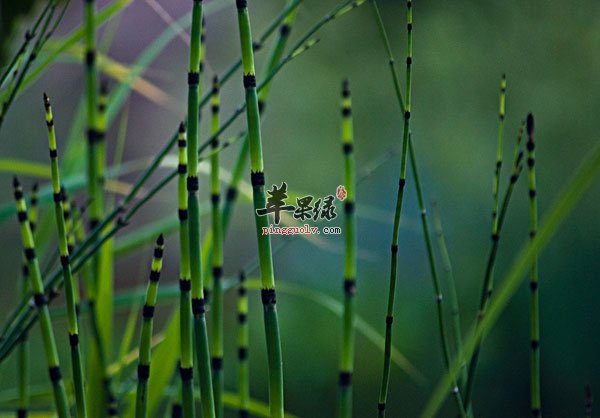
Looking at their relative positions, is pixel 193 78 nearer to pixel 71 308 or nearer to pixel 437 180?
pixel 71 308

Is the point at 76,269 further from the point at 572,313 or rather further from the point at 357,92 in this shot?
the point at 357,92

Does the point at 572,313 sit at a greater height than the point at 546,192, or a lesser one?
lesser

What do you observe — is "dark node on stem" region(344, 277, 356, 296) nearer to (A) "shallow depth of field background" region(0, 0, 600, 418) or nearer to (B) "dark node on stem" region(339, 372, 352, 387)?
(B) "dark node on stem" region(339, 372, 352, 387)

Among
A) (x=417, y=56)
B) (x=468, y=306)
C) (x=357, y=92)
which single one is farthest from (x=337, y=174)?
(x=468, y=306)

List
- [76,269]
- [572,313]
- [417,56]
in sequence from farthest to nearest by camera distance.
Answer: [417,56] → [572,313] → [76,269]

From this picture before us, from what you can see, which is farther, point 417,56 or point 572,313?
point 417,56

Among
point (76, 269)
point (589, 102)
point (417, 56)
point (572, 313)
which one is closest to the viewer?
point (76, 269)

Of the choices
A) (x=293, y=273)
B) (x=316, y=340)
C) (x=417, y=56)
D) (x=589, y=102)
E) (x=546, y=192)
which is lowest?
(x=316, y=340)

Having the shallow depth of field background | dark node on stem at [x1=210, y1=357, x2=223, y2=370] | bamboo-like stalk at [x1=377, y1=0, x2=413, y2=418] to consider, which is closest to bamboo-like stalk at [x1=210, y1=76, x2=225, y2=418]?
dark node on stem at [x1=210, y1=357, x2=223, y2=370]
